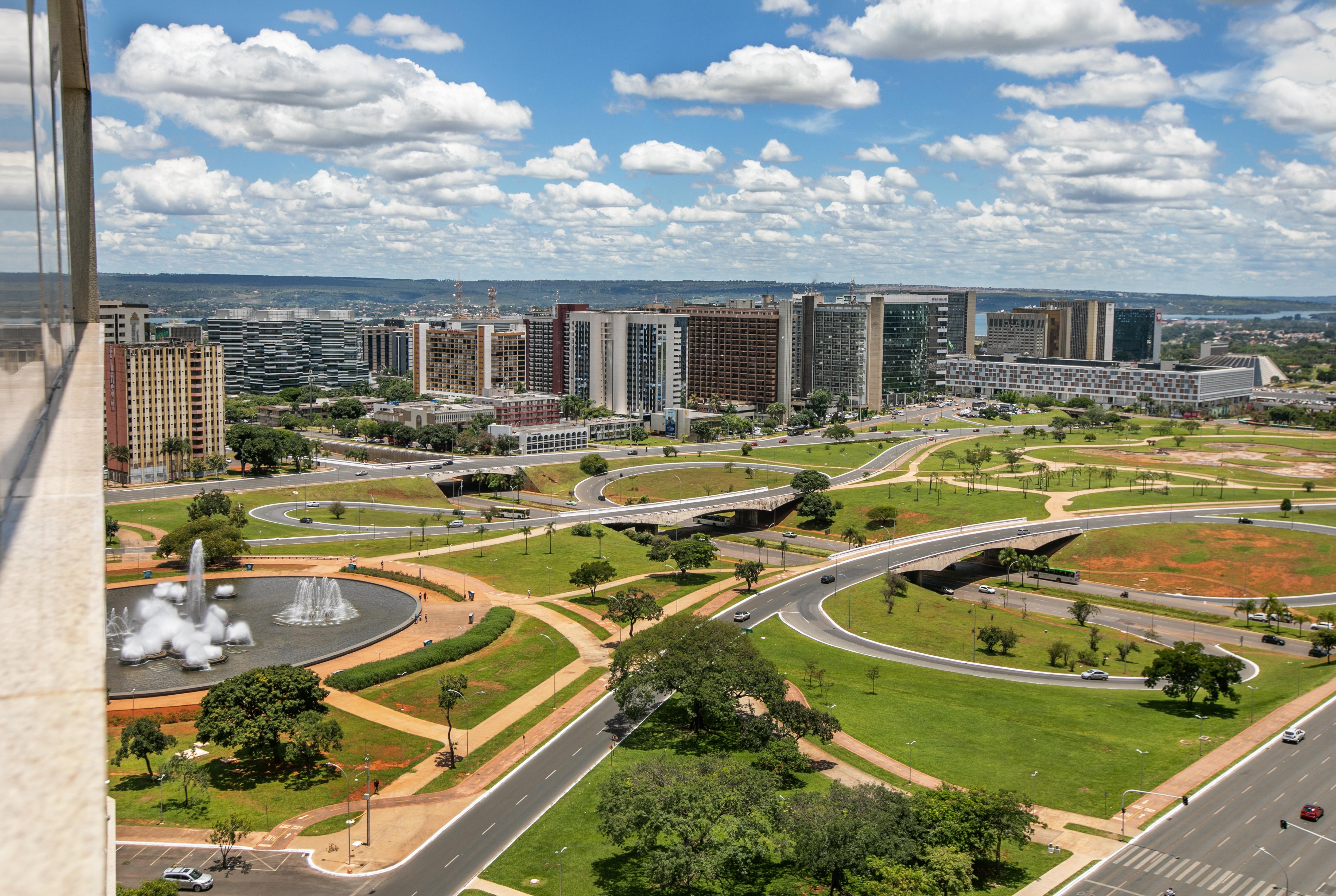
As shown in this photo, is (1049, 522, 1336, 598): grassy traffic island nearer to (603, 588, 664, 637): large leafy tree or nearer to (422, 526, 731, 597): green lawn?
(422, 526, 731, 597): green lawn

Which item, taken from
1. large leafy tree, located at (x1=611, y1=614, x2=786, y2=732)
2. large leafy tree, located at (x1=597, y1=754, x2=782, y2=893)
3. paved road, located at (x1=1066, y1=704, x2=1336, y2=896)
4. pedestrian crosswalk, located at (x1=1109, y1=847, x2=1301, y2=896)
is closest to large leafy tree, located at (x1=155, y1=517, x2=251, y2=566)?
large leafy tree, located at (x1=611, y1=614, x2=786, y2=732)

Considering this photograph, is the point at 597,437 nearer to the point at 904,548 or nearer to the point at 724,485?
the point at 724,485

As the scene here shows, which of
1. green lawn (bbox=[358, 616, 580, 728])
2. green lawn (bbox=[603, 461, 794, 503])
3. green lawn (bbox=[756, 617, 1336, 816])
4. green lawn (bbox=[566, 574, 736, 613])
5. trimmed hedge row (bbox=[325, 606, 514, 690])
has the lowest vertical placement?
green lawn (bbox=[756, 617, 1336, 816])

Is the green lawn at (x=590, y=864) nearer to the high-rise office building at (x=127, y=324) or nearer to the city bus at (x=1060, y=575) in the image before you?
the city bus at (x=1060, y=575)

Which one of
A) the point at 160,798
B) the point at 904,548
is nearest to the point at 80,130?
the point at 160,798

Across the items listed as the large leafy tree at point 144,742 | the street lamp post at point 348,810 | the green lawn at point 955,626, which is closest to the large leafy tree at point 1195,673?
the green lawn at point 955,626
